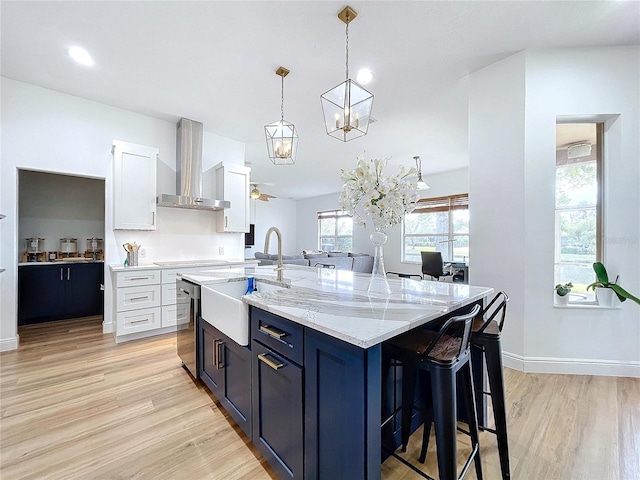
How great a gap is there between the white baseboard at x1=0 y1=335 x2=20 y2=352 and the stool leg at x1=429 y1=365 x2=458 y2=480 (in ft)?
13.3

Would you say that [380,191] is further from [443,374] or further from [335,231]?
[335,231]

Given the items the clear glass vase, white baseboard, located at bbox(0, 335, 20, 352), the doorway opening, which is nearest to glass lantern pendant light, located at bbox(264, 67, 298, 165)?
the clear glass vase

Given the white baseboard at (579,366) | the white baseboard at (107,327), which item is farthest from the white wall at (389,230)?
the white baseboard at (107,327)

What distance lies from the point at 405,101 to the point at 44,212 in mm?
5295

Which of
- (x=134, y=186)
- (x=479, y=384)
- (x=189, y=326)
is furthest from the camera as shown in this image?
(x=134, y=186)

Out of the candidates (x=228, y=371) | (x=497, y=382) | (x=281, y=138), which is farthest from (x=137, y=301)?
(x=497, y=382)

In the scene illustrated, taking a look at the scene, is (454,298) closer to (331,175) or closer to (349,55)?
(349,55)

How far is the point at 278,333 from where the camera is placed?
4.06 ft

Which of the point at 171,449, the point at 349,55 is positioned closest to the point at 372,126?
the point at 349,55

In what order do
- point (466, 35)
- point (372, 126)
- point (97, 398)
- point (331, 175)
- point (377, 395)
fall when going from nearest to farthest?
point (377, 395) → point (97, 398) → point (466, 35) → point (372, 126) → point (331, 175)

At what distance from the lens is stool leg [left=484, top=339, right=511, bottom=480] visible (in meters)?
1.31

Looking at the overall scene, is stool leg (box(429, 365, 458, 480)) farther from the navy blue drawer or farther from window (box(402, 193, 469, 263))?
window (box(402, 193, 469, 263))

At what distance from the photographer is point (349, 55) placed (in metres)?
2.50

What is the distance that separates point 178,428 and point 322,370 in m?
1.29
